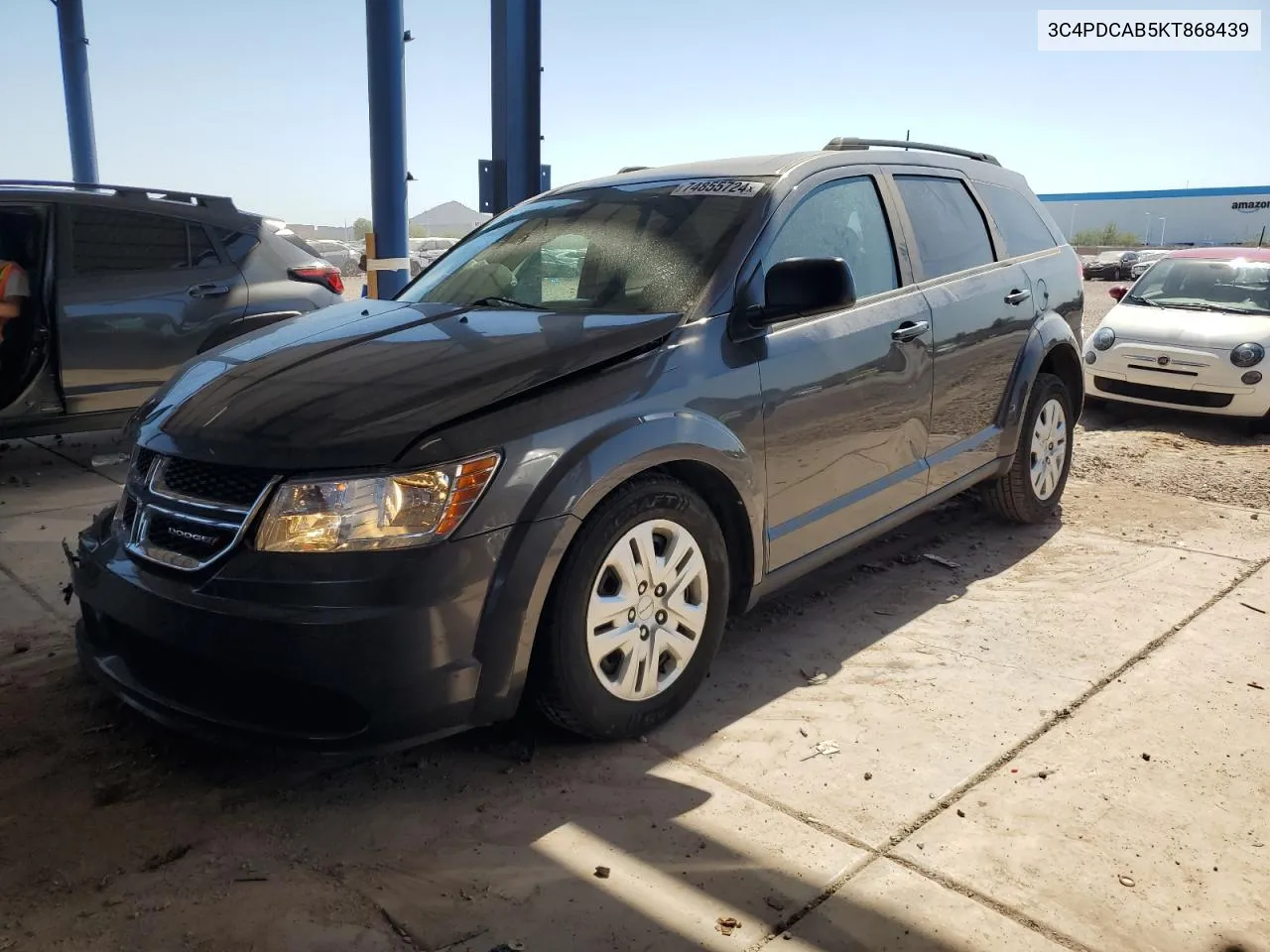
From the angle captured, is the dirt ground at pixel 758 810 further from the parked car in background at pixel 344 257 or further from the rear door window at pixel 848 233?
the parked car in background at pixel 344 257

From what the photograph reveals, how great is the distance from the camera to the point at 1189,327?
8211mm

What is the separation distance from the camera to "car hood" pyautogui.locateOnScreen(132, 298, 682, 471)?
2.61m

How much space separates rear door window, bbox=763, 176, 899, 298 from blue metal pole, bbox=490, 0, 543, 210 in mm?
4312

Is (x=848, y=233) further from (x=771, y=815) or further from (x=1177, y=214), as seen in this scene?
(x=1177, y=214)

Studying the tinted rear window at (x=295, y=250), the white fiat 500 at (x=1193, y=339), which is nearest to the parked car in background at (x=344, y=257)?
the tinted rear window at (x=295, y=250)

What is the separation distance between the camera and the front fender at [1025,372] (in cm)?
479

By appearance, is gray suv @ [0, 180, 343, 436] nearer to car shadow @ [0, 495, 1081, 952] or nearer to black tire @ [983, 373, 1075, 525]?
car shadow @ [0, 495, 1081, 952]

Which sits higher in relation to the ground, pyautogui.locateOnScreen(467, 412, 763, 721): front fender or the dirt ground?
pyautogui.locateOnScreen(467, 412, 763, 721): front fender

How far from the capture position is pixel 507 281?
152 inches

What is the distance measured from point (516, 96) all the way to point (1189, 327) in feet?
18.4

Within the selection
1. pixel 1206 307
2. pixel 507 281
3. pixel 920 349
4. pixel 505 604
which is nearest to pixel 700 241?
pixel 507 281

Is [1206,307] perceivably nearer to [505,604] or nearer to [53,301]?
[505,604]

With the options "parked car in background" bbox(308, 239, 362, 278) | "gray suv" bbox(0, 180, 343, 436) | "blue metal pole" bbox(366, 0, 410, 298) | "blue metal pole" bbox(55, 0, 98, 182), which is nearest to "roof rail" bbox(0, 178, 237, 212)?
"gray suv" bbox(0, 180, 343, 436)

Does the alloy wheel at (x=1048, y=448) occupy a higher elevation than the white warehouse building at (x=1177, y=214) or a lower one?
lower
